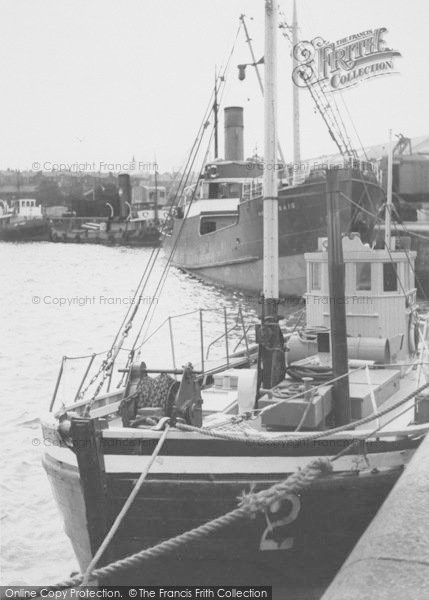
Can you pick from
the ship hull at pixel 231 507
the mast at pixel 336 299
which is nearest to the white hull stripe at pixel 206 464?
the ship hull at pixel 231 507

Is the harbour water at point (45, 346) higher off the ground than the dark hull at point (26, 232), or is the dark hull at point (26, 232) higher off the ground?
the dark hull at point (26, 232)

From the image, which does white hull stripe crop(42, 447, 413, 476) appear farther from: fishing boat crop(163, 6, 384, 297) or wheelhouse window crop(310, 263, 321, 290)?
fishing boat crop(163, 6, 384, 297)

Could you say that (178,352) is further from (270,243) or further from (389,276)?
(270,243)

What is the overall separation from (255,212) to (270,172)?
28.4 m

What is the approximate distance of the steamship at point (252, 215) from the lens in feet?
119

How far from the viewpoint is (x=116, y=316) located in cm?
3562

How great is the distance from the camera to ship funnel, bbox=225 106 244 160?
53469mm

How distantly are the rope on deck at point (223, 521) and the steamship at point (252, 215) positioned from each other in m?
20.0

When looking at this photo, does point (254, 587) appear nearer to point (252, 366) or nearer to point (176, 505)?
point (176, 505)

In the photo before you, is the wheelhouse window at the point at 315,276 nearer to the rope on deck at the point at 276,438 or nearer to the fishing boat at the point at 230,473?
the fishing boat at the point at 230,473

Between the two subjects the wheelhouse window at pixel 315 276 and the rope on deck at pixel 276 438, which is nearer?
the rope on deck at pixel 276 438

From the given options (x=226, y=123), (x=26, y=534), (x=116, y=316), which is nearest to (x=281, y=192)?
(x=116, y=316)

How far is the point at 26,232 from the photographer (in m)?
125

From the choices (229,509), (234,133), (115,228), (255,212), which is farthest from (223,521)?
(115,228)
